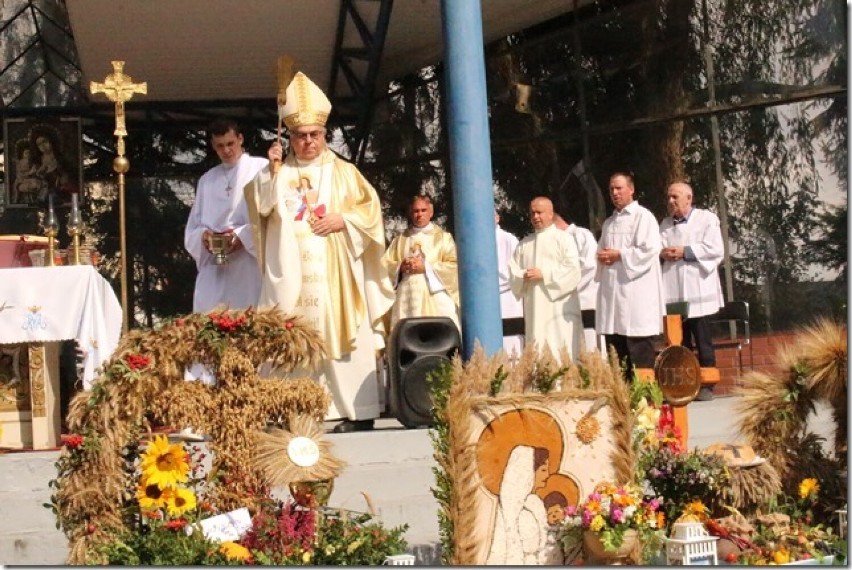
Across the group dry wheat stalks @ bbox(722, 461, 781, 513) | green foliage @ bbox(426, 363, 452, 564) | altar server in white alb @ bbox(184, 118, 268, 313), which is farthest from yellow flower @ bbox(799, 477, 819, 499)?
altar server in white alb @ bbox(184, 118, 268, 313)

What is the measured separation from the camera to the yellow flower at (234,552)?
5.26 meters

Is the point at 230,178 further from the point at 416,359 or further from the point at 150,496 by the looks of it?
the point at 150,496

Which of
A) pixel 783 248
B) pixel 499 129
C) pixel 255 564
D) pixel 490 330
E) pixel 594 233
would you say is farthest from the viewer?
pixel 499 129

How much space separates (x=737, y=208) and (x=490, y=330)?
204 inches

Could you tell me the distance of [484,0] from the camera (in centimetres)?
1347

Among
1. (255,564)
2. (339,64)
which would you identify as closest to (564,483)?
(255,564)

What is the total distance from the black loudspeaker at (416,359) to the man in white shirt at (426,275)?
1.88 meters

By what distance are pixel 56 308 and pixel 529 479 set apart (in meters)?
3.83

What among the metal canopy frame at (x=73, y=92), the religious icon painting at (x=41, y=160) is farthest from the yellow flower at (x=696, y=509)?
the religious icon painting at (x=41, y=160)

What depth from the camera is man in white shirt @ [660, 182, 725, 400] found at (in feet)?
35.6

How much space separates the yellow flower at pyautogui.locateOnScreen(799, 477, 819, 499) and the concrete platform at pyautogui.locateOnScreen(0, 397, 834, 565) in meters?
0.32

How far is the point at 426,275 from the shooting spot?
34.5 feet

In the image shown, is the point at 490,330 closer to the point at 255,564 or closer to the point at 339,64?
the point at 255,564

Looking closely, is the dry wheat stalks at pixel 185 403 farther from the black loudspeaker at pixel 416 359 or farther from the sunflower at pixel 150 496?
the black loudspeaker at pixel 416 359
